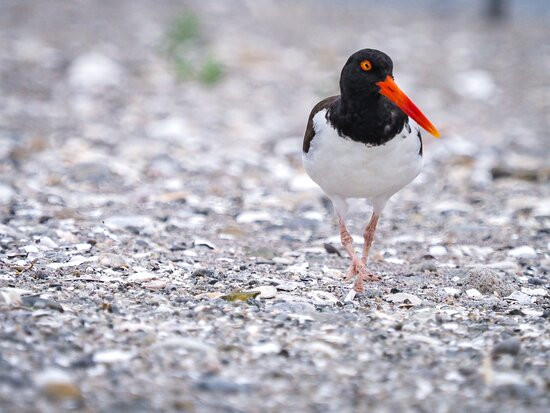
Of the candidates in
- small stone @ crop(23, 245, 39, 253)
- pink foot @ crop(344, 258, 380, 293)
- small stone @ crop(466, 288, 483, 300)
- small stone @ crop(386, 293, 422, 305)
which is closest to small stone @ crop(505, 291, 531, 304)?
small stone @ crop(466, 288, 483, 300)

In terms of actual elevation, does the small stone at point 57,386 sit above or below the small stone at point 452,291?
below

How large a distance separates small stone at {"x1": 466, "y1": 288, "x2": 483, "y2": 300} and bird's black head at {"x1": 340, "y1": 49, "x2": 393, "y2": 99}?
1115 millimetres

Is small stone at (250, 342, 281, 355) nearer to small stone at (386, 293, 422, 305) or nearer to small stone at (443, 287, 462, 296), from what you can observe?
small stone at (386, 293, 422, 305)

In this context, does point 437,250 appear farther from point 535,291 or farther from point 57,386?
point 57,386

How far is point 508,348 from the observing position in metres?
3.38

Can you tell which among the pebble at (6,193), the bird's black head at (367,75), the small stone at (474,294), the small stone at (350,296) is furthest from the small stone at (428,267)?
the pebble at (6,193)

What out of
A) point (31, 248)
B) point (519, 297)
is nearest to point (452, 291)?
point (519, 297)

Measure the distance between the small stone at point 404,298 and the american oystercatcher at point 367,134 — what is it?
186 mm

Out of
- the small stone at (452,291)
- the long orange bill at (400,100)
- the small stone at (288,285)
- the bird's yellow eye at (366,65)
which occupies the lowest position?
the small stone at (288,285)

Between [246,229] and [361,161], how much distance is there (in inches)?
65.9

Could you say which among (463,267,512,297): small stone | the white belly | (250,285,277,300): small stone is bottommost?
(250,285,277,300): small stone

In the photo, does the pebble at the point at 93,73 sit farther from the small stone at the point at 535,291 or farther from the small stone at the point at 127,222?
the small stone at the point at 535,291

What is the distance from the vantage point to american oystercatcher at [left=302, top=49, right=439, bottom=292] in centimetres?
438

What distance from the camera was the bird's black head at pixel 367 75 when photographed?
445cm
